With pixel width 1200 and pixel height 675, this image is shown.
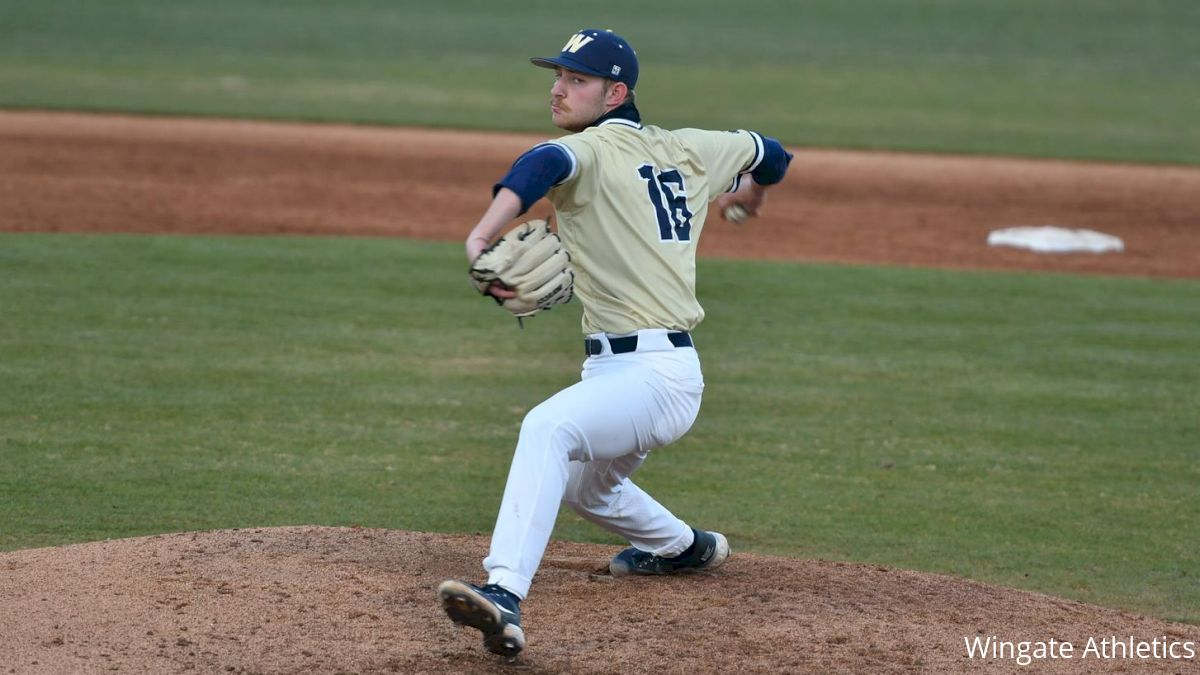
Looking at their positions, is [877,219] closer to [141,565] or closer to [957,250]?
[957,250]

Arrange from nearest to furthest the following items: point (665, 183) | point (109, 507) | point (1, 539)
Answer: point (665, 183)
point (1, 539)
point (109, 507)

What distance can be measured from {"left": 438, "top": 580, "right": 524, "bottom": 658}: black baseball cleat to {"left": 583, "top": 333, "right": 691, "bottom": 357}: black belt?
2.71ft

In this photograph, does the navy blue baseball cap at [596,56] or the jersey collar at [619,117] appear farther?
the jersey collar at [619,117]

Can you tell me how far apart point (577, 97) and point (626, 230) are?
0.47 m

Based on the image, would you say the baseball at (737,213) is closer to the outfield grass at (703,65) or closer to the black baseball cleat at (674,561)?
the black baseball cleat at (674,561)

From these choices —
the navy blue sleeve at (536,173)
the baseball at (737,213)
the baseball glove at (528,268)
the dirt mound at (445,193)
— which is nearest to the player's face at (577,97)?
the navy blue sleeve at (536,173)

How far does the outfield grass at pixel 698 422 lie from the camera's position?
6086 millimetres

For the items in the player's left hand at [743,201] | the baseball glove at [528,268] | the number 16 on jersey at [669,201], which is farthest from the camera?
the player's left hand at [743,201]

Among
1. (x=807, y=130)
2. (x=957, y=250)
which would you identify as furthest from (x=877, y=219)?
(x=807, y=130)

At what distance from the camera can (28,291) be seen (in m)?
9.73

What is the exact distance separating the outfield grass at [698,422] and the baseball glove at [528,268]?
6.78 ft

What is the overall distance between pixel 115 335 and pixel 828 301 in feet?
16.3

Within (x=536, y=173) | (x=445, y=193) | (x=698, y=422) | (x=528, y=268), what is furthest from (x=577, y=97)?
(x=445, y=193)

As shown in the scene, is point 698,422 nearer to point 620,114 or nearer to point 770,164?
point 770,164
